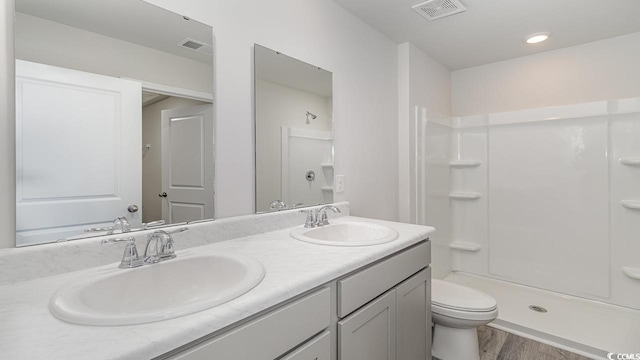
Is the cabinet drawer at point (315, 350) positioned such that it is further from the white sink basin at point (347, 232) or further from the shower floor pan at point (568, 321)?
the shower floor pan at point (568, 321)

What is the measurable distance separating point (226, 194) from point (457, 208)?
2624 mm

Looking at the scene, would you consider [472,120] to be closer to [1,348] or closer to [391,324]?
[391,324]

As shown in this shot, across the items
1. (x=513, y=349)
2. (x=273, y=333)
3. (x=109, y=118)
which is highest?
(x=109, y=118)

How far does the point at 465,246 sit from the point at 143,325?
3124mm

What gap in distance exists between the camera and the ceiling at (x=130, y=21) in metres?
0.96

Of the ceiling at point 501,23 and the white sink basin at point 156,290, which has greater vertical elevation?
the ceiling at point 501,23

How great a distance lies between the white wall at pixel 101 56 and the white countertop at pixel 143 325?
68 centimetres

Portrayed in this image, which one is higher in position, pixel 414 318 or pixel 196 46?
pixel 196 46

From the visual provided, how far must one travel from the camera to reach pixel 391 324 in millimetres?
1253

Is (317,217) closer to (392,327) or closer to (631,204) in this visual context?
(392,327)

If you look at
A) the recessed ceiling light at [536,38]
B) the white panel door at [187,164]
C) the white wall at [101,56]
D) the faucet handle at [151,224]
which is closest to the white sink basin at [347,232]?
the white panel door at [187,164]

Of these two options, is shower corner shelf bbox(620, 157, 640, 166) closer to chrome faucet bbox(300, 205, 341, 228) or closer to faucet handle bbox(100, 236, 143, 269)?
chrome faucet bbox(300, 205, 341, 228)

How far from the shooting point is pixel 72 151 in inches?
38.4
